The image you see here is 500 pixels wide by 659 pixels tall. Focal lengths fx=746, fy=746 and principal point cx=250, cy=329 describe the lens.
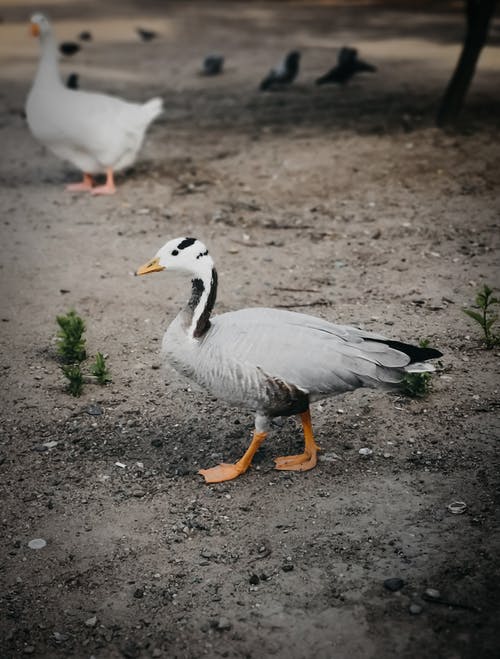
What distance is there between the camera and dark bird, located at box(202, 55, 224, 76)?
44.4ft

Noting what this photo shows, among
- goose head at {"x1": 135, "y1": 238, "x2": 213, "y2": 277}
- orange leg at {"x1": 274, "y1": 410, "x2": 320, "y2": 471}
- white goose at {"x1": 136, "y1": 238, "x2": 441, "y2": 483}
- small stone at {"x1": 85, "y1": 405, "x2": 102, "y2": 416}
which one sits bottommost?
small stone at {"x1": 85, "y1": 405, "x2": 102, "y2": 416}

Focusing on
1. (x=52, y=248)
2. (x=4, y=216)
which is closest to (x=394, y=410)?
(x=52, y=248)

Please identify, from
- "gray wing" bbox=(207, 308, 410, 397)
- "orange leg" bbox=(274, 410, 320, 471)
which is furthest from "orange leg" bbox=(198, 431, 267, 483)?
"gray wing" bbox=(207, 308, 410, 397)

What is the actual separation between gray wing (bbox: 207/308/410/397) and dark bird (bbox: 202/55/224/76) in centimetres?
1026

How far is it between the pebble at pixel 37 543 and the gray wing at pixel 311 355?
1.46 m

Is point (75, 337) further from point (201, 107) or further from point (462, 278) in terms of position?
point (201, 107)

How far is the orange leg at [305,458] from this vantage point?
470 cm

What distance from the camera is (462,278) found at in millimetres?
6895

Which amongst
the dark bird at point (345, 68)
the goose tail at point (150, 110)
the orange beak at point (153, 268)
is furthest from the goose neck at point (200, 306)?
the dark bird at point (345, 68)

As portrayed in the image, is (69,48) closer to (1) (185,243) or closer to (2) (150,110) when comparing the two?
(2) (150,110)

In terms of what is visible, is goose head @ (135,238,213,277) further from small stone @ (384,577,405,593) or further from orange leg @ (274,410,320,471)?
small stone @ (384,577,405,593)

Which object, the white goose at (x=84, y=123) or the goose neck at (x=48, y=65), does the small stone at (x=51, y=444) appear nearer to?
the white goose at (x=84, y=123)

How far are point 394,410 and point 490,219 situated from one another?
3.58m

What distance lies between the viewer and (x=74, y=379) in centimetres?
532
